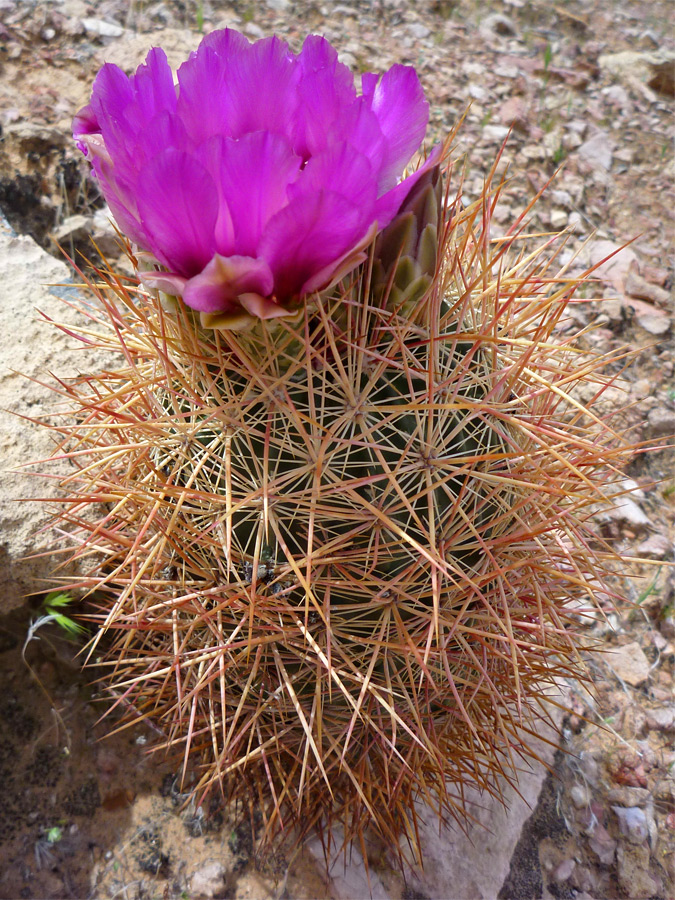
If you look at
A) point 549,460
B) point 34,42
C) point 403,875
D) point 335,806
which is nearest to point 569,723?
point 403,875

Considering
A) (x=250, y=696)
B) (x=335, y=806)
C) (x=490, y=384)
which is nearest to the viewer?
(x=490, y=384)

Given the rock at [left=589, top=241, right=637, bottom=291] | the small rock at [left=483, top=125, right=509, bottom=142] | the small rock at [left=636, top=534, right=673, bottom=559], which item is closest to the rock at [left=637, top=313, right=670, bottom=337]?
the rock at [left=589, top=241, right=637, bottom=291]

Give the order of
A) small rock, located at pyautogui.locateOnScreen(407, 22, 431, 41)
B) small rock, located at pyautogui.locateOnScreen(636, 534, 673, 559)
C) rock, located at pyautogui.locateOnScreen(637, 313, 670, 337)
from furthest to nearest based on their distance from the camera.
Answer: small rock, located at pyautogui.locateOnScreen(407, 22, 431, 41) → rock, located at pyautogui.locateOnScreen(637, 313, 670, 337) → small rock, located at pyautogui.locateOnScreen(636, 534, 673, 559)

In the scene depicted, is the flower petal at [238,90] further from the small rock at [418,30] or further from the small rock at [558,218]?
the small rock at [418,30]

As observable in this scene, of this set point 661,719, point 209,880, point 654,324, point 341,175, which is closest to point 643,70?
point 654,324

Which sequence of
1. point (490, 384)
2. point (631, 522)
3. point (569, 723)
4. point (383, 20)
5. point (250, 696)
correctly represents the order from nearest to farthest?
point (490, 384) < point (250, 696) < point (569, 723) < point (631, 522) < point (383, 20)

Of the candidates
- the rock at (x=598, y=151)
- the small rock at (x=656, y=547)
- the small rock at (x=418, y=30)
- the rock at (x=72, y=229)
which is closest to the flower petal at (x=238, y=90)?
the rock at (x=72, y=229)

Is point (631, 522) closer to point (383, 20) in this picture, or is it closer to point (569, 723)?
point (569, 723)

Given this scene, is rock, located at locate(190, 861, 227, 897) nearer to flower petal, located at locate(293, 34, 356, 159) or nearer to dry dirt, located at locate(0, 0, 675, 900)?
dry dirt, located at locate(0, 0, 675, 900)
